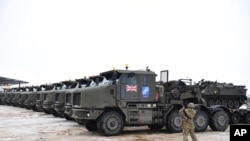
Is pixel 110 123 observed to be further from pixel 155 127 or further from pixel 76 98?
pixel 155 127

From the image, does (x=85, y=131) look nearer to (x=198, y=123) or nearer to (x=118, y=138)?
(x=118, y=138)

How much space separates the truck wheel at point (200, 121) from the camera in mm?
14848

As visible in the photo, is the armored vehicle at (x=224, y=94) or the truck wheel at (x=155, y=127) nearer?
the truck wheel at (x=155, y=127)

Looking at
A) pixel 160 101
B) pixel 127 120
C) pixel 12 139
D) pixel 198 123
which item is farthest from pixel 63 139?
pixel 198 123

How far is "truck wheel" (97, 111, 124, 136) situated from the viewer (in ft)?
43.3

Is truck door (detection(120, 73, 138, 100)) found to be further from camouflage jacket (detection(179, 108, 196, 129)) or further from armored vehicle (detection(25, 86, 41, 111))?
armored vehicle (detection(25, 86, 41, 111))

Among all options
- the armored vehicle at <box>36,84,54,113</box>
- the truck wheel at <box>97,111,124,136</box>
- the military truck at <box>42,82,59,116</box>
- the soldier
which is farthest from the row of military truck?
the armored vehicle at <box>36,84,54,113</box>

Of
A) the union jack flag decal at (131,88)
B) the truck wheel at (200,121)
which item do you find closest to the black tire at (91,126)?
the union jack flag decal at (131,88)

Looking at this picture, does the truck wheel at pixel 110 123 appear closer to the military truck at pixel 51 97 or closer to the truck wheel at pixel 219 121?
the truck wheel at pixel 219 121

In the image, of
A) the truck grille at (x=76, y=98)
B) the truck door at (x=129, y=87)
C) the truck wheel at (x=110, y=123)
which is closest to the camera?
the truck wheel at (x=110, y=123)

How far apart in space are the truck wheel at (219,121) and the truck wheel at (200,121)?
16.7 inches

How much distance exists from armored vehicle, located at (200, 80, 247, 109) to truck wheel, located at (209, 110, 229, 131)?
11.4 meters

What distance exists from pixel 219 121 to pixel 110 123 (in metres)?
5.00

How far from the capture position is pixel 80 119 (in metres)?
13.8
